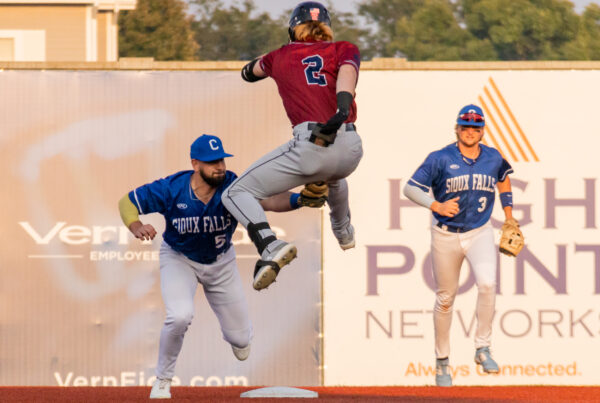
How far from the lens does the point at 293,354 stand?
12.4 meters

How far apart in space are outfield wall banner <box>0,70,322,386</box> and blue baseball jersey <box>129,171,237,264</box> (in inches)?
121

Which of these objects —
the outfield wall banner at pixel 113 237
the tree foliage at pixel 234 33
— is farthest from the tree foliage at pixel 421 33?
the outfield wall banner at pixel 113 237

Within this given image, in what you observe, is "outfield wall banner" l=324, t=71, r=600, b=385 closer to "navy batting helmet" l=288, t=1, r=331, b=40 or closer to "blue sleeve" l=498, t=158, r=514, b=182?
"blue sleeve" l=498, t=158, r=514, b=182

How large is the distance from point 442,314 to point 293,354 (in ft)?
8.47

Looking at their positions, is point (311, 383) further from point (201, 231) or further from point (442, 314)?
point (201, 231)

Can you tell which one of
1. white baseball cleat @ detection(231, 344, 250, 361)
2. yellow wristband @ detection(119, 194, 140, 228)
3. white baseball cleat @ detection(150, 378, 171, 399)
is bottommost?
white baseball cleat @ detection(150, 378, 171, 399)

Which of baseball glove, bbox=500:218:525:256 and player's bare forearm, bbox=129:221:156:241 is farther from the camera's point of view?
baseball glove, bbox=500:218:525:256

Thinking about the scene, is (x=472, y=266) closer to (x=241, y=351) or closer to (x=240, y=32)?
(x=241, y=351)

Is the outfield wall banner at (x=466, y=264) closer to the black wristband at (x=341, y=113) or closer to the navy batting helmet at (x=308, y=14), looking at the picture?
the navy batting helmet at (x=308, y=14)

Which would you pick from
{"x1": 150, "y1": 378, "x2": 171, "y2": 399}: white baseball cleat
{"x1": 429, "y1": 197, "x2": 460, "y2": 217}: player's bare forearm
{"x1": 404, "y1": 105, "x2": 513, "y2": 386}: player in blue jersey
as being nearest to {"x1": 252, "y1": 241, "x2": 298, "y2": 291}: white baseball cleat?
{"x1": 150, "y1": 378, "x2": 171, "y2": 399}: white baseball cleat

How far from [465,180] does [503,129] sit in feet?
8.58

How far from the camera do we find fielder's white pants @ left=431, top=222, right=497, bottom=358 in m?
9.87

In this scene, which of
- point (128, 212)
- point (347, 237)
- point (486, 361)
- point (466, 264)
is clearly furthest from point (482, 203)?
point (128, 212)

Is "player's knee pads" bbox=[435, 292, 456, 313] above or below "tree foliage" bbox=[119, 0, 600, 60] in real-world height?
below
